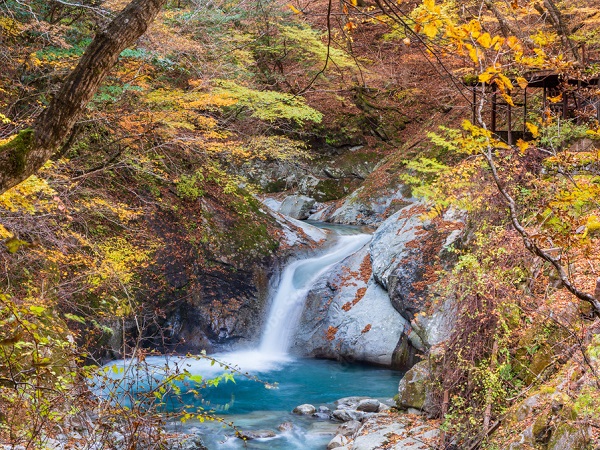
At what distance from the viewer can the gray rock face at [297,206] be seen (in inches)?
729

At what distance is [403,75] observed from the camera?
816 inches

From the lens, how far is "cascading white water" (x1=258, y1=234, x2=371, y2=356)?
1270 cm

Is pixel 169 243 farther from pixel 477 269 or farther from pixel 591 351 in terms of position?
pixel 591 351

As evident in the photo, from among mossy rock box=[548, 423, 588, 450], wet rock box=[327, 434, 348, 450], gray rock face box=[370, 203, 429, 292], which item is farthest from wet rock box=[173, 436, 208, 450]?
gray rock face box=[370, 203, 429, 292]

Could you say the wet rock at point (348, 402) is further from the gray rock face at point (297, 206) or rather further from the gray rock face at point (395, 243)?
the gray rock face at point (297, 206)

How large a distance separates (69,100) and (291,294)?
11.3 meters

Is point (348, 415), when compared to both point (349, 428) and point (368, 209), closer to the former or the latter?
point (349, 428)

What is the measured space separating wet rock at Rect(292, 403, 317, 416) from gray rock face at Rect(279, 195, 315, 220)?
9762 millimetres

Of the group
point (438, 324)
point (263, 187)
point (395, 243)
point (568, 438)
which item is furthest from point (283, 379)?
point (263, 187)

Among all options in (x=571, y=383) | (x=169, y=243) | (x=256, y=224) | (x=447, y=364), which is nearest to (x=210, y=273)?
(x=169, y=243)

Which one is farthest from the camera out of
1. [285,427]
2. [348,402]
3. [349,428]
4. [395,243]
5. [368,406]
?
[395,243]

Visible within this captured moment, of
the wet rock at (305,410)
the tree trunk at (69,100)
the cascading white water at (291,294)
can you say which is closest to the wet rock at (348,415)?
the wet rock at (305,410)

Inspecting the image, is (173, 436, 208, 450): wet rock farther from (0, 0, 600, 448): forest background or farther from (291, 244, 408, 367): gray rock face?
(291, 244, 408, 367): gray rock face

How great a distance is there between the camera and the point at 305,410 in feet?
29.5
